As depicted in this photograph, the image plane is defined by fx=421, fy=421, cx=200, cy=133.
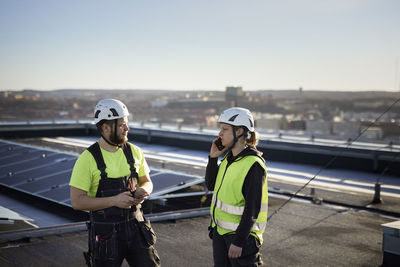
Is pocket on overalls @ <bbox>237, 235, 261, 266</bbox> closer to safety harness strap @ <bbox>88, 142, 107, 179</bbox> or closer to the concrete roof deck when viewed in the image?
safety harness strap @ <bbox>88, 142, 107, 179</bbox>

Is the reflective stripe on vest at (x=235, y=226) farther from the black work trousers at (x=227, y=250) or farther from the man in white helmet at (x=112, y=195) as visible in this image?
the man in white helmet at (x=112, y=195)

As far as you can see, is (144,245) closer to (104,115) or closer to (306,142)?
(104,115)

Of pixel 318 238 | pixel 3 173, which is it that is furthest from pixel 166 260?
pixel 3 173

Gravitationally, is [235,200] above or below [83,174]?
below

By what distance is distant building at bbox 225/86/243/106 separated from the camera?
35750 mm

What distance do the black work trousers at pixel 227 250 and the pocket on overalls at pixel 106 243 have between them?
101cm

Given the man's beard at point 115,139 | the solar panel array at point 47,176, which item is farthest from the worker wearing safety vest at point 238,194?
the solar panel array at point 47,176

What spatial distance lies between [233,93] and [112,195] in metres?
33.0

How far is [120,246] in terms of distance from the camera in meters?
3.93

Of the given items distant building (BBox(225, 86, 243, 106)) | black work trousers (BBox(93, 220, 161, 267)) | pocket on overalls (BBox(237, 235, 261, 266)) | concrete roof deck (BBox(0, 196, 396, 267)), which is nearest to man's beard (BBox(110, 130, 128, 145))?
black work trousers (BBox(93, 220, 161, 267))

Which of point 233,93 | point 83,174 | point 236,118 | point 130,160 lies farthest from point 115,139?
point 233,93

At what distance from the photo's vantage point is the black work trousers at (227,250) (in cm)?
395

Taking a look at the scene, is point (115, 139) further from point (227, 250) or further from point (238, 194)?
point (227, 250)

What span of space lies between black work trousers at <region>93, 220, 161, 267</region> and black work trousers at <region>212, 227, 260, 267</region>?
0.62 meters
